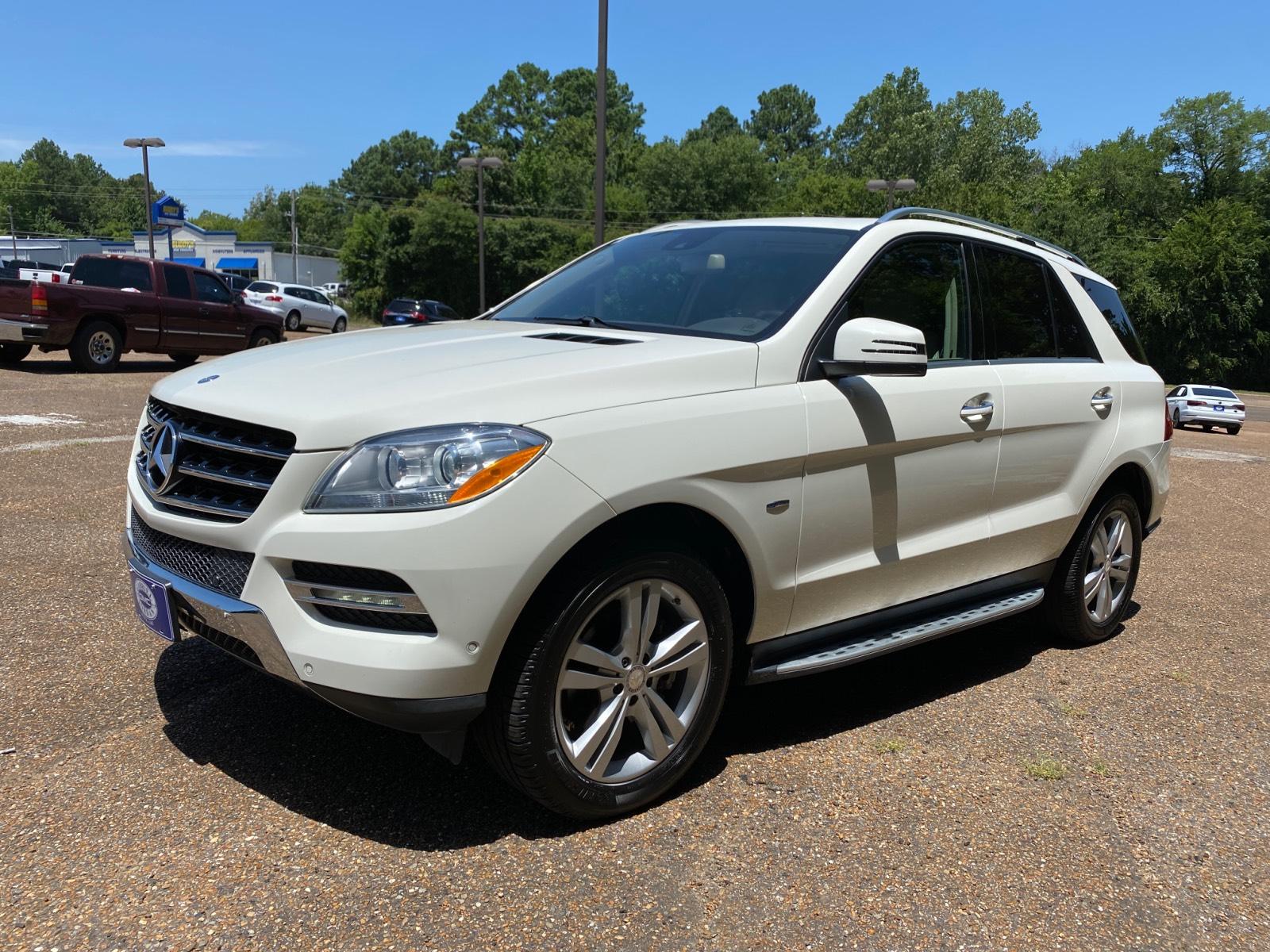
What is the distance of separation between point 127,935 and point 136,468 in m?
1.49

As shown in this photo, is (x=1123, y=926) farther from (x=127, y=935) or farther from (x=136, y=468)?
(x=136, y=468)

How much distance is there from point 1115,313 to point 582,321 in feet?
9.16

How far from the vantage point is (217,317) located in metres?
17.3

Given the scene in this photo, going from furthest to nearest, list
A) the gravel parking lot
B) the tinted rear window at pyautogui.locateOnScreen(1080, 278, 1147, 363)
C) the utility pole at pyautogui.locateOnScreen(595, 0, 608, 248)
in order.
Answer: the utility pole at pyautogui.locateOnScreen(595, 0, 608, 248) → the tinted rear window at pyautogui.locateOnScreen(1080, 278, 1147, 363) → the gravel parking lot

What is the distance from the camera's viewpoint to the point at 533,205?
7238 cm

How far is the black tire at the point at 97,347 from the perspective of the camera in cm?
1545

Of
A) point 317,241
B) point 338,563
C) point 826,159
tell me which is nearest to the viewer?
point 338,563

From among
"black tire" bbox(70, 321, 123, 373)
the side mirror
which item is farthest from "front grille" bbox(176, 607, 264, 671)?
"black tire" bbox(70, 321, 123, 373)

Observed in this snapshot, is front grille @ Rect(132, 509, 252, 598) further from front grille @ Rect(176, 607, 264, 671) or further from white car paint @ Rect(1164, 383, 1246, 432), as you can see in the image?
white car paint @ Rect(1164, 383, 1246, 432)

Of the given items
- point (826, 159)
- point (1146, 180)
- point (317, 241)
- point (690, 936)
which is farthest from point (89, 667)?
point (317, 241)

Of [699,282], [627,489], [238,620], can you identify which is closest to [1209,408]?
[699,282]

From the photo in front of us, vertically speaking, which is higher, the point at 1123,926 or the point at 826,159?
the point at 826,159

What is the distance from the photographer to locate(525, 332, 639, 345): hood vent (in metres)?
3.36

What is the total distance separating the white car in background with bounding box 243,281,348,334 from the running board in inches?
1260
